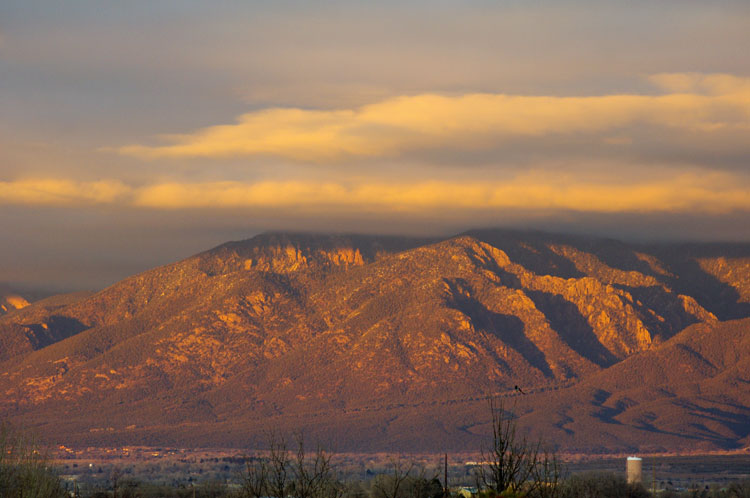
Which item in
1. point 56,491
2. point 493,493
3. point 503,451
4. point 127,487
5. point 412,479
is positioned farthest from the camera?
point 127,487

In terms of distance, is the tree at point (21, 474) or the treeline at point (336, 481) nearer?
the treeline at point (336, 481)

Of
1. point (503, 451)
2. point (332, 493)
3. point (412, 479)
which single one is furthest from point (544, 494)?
point (412, 479)

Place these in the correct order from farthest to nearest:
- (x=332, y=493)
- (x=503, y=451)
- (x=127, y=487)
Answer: (x=127, y=487), (x=332, y=493), (x=503, y=451)

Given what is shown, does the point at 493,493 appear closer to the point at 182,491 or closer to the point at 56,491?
the point at 56,491

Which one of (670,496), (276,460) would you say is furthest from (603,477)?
(276,460)

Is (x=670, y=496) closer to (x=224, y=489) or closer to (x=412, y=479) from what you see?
(x=412, y=479)

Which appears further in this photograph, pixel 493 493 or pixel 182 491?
pixel 182 491

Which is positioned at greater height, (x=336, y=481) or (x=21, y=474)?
(x=21, y=474)

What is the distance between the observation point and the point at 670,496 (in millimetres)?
169375

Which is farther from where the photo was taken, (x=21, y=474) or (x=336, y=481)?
(x=336, y=481)

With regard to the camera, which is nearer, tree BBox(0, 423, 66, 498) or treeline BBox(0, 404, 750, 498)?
treeline BBox(0, 404, 750, 498)

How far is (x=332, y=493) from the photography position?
93.1 m

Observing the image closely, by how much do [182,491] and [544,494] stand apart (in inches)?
4735

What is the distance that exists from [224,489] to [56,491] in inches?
3210
